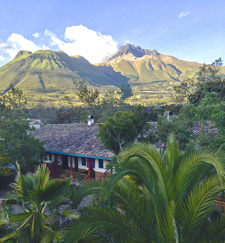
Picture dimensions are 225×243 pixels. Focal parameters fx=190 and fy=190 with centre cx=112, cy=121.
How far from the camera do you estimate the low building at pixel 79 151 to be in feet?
45.5

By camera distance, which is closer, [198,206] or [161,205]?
[198,206]

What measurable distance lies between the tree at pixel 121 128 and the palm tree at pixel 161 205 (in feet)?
16.9

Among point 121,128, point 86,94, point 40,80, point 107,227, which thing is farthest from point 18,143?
point 40,80

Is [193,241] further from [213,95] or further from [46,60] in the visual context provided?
[46,60]

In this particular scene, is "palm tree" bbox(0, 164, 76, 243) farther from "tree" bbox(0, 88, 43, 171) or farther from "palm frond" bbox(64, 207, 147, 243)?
"tree" bbox(0, 88, 43, 171)

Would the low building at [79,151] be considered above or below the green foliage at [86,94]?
below

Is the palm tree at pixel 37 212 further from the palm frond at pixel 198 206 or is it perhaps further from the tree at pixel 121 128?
the tree at pixel 121 128

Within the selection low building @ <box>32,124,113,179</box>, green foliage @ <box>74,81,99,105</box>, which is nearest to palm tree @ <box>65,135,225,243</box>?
low building @ <box>32,124,113,179</box>

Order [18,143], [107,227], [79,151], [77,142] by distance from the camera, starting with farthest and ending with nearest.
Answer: [77,142], [79,151], [18,143], [107,227]

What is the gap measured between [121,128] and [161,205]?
224 inches

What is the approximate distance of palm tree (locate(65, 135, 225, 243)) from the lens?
3020 millimetres

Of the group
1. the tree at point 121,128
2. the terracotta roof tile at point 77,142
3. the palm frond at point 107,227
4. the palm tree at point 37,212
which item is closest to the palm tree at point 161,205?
the palm frond at point 107,227

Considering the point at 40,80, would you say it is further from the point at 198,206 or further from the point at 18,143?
the point at 198,206

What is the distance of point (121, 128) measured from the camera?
8.96 m
